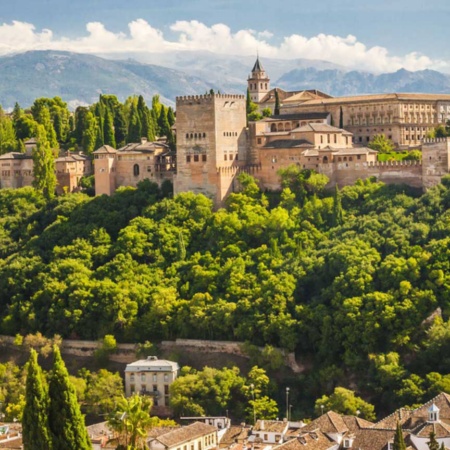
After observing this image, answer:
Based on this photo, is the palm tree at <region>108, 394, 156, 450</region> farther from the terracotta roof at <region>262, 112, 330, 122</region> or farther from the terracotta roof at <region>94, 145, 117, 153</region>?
the terracotta roof at <region>262, 112, 330, 122</region>

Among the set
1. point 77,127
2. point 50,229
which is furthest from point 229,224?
point 77,127

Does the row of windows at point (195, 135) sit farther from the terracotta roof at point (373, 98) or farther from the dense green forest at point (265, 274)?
the terracotta roof at point (373, 98)

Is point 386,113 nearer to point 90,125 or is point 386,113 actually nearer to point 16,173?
point 90,125

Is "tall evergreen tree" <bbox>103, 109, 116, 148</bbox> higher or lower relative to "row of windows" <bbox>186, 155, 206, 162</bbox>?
higher

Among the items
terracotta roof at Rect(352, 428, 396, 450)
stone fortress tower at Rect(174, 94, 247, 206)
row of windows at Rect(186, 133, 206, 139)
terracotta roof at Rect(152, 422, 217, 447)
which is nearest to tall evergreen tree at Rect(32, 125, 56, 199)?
stone fortress tower at Rect(174, 94, 247, 206)

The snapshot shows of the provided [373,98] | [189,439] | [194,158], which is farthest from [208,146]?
[189,439]

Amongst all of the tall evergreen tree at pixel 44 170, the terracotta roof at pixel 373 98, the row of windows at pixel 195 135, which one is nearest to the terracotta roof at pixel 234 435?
the row of windows at pixel 195 135
